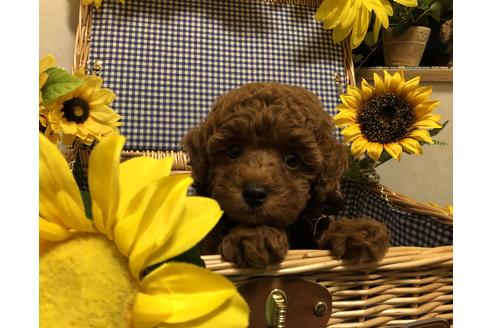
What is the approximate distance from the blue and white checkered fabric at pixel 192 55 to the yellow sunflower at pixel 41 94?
29 cm

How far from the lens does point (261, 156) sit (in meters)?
0.61

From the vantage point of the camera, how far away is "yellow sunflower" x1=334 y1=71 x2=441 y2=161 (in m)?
0.92

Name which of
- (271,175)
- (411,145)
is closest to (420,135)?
(411,145)

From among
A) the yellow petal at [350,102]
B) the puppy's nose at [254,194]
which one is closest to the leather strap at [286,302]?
the puppy's nose at [254,194]

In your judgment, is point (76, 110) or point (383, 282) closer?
point (383, 282)

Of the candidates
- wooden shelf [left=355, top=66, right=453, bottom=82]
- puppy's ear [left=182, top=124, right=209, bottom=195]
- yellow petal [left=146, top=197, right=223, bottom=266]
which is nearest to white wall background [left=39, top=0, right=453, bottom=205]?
wooden shelf [left=355, top=66, right=453, bottom=82]

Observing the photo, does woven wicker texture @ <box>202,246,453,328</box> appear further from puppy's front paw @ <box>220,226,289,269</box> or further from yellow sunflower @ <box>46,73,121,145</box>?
yellow sunflower @ <box>46,73,121,145</box>

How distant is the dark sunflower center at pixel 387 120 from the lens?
93cm

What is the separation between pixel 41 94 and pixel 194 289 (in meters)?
0.53

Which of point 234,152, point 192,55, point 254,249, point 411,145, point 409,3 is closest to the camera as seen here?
point 254,249

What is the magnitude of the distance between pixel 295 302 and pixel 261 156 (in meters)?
0.20

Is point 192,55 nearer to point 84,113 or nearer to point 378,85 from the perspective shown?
point 84,113

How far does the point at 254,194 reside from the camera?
57 centimetres

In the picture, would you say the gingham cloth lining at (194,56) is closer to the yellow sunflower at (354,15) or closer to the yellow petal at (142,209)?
the yellow sunflower at (354,15)
